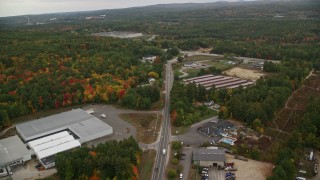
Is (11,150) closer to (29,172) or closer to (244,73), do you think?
(29,172)

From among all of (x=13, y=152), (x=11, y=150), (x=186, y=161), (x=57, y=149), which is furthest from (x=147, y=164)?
(x=11, y=150)

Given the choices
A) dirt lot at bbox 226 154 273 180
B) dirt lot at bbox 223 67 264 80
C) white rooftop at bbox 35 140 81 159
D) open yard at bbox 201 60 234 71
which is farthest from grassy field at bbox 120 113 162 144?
open yard at bbox 201 60 234 71

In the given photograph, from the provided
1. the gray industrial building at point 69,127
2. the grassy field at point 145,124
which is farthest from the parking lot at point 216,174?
the gray industrial building at point 69,127

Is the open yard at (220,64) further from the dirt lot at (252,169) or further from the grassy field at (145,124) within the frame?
the dirt lot at (252,169)

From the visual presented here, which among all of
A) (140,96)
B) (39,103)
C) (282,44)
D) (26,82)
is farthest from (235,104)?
(282,44)

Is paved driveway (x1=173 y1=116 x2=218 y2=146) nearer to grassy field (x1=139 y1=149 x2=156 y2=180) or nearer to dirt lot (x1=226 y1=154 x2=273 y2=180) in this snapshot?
grassy field (x1=139 y1=149 x2=156 y2=180)

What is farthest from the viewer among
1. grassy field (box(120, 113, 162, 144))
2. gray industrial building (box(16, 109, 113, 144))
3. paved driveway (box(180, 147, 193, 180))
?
grassy field (box(120, 113, 162, 144))
